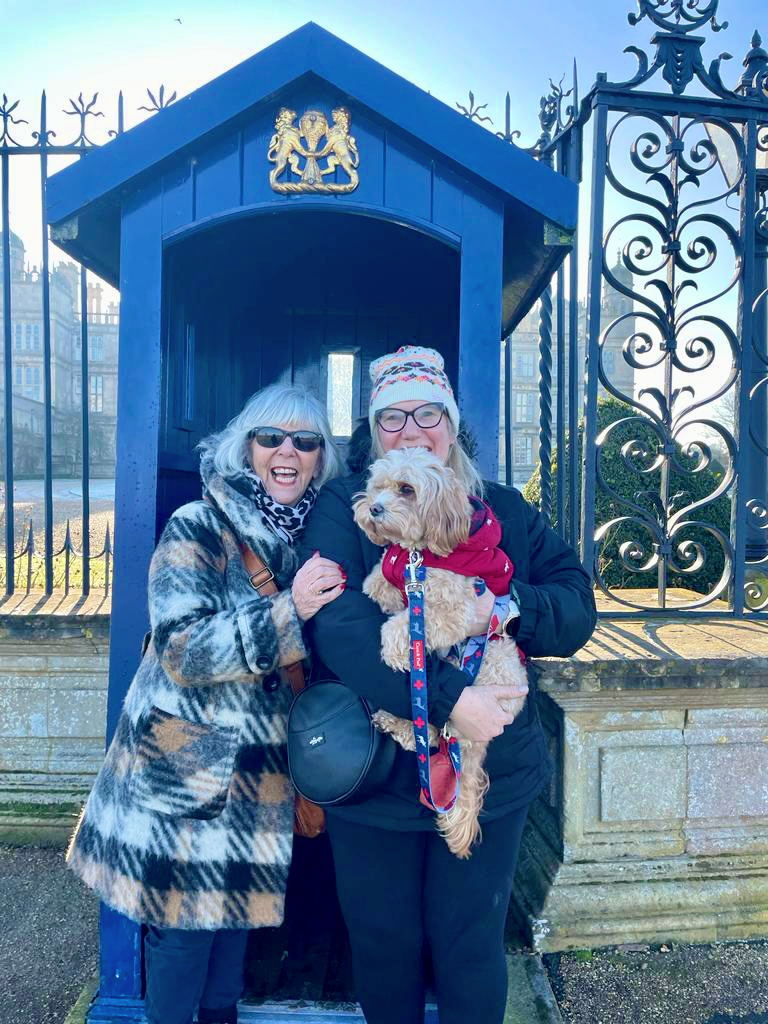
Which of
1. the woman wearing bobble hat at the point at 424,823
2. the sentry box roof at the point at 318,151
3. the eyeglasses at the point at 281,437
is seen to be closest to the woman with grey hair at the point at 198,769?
the eyeglasses at the point at 281,437

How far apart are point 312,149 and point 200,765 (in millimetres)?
1961

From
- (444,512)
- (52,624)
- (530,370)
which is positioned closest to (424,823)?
(444,512)

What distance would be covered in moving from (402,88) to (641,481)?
3.01 metres

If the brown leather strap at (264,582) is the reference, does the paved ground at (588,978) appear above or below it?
below

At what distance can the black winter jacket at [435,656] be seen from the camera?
1664 millimetres

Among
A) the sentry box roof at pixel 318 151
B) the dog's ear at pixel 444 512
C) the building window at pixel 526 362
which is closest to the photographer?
the dog's ear at pixel 444 512

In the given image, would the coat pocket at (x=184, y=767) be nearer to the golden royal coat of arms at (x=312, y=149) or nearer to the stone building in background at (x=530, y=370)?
the golden royal coat of arms at (x=312, y=149)

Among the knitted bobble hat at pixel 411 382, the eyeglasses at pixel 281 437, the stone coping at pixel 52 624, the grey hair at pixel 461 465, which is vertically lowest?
the stone coping at pixel 52 624

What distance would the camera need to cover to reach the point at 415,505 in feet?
5.26

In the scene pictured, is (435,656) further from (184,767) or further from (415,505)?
(184,767)

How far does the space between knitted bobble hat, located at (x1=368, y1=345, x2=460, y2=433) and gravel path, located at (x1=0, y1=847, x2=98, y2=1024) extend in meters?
2.35

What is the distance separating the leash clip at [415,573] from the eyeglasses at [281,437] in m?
0.62

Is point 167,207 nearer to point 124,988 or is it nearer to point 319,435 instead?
point 319,435

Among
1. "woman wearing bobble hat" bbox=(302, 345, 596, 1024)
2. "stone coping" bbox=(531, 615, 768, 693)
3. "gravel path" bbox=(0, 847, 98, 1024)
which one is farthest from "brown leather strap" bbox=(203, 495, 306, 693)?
"gravel path" bbox=(0, 847, 98, 1024)
